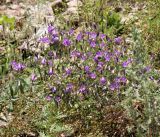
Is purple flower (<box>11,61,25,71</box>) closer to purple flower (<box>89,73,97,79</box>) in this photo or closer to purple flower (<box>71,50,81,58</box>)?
purple flower (<box>71,50,81,58</box>)

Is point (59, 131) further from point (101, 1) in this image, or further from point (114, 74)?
point (101, 1)

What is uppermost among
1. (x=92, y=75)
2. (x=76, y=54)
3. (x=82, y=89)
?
(x=76, y=54)

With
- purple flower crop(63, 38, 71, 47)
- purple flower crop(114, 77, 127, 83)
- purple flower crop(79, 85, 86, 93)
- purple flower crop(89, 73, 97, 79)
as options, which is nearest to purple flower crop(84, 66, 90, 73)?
purple flower crop(89, 73, 97, 79)

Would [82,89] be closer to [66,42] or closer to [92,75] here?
[92,75]

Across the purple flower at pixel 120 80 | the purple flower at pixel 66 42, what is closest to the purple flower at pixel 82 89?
the purple flower at pixel 120 80

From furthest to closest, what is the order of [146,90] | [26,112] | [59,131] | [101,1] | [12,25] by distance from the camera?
[101,1]
[12,25]
[26,112]
[59,131]
[146,90]

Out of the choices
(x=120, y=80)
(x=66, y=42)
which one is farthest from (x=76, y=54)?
(x=120, y=80)

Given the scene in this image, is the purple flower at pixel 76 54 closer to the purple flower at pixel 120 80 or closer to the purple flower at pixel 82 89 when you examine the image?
the purple flower at pixel 82 89

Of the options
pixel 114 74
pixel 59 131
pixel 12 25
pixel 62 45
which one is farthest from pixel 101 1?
pixel 59 131

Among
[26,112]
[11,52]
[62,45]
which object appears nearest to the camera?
[26,112]

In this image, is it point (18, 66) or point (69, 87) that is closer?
point (69, 87)

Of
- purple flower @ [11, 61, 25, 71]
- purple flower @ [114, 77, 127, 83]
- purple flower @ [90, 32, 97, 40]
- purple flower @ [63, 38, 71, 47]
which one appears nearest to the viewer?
purple flower @ [114, 77, 127, 83]
